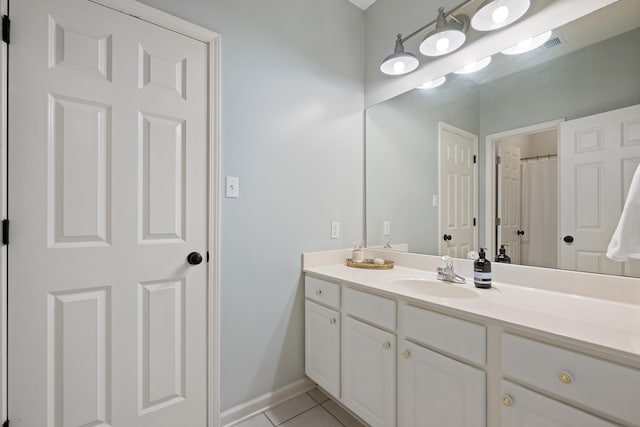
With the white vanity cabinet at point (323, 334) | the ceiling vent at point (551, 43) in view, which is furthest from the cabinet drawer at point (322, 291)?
the ceiling vent at point (551, 43)

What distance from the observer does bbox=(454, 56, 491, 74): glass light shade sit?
1.51 meters

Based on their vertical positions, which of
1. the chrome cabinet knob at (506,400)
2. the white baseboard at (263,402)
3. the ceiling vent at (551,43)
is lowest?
the white baseboard at (263,402)

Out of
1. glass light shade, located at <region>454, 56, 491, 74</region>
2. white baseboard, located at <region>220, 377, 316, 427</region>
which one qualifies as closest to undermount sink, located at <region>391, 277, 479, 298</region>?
white baseboard, located at <region>220, 377, 316, 427</region>

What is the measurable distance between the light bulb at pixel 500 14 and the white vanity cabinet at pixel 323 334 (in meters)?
1.56

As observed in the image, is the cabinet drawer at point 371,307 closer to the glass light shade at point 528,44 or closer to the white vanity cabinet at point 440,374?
the white vanity cabinet at point 440,374

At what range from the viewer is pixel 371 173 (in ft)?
7.03

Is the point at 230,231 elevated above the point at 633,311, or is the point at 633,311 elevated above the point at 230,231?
the point at 230,231

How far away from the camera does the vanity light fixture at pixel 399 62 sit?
1.73 m

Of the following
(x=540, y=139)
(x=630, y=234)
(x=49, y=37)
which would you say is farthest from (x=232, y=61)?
(x=630, y=234)

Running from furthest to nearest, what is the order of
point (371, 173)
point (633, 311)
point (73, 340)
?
point (371, 173)
point (73, 340)
point (633, 311)

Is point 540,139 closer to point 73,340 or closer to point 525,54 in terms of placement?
point 525,54

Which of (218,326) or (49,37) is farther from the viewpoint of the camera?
(218,326)

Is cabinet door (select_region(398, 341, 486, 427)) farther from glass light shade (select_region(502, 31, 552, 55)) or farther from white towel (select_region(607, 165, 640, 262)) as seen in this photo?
glass light shade (select_region(502, 31, 552, 55))

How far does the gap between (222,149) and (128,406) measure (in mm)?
1272
